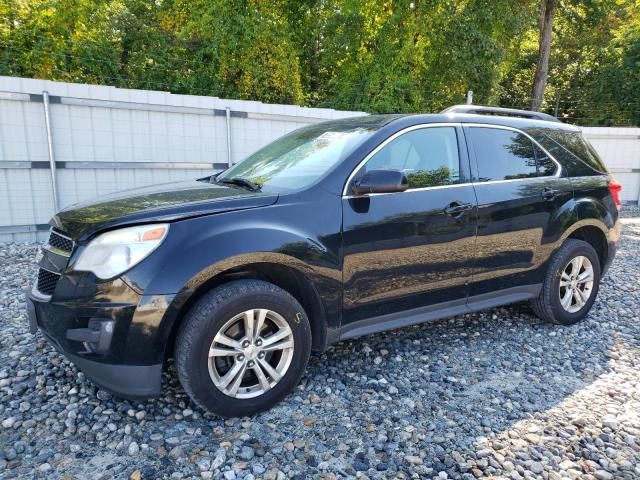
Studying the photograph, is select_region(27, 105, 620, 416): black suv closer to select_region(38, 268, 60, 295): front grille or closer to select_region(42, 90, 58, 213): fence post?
select_region(38, 268, 60, 295): front grille

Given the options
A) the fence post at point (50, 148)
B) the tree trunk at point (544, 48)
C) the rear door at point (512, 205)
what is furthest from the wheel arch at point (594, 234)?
the tree trunk at point (544, 48)

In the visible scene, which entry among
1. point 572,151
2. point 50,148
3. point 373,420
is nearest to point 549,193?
point 572,151

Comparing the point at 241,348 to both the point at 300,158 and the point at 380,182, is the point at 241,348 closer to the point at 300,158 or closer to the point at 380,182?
the point at 380,182

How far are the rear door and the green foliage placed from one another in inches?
392

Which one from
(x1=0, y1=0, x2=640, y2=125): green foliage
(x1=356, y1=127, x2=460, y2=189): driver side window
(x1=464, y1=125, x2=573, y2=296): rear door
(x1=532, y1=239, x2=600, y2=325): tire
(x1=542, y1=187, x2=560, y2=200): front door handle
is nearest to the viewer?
(x1=356, y1=127, x2=460, y2=189): driver side window

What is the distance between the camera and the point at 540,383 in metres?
3.29

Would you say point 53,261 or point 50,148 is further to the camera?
point 50,148

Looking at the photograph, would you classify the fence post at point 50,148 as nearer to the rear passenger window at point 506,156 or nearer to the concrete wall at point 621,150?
the rear passenger window at point 506,156

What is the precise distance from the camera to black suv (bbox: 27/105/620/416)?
2.50 metres

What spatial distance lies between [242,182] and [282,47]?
11.0 m

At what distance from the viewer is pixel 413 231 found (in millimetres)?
3211

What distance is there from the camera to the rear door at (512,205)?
3594 millimetres

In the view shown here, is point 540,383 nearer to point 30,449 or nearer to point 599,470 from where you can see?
point 599,470

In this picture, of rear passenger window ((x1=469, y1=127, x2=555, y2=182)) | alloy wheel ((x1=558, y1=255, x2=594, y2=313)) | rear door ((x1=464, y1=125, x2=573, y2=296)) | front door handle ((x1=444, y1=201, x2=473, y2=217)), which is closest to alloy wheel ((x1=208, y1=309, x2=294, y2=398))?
front door handle ((x1=444, y1=201, x2=473, y2=217))
